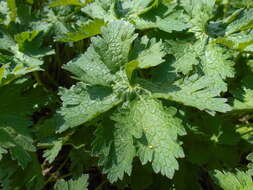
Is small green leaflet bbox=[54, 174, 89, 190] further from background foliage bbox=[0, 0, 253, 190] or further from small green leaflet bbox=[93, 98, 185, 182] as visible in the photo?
small green leaflet bbox=[93, 98, 185, 182]

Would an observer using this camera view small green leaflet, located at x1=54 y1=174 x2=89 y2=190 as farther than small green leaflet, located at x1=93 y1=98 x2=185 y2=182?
Yes

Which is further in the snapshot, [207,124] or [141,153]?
[207,124]

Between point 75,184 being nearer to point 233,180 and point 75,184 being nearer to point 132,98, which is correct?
point 132,98

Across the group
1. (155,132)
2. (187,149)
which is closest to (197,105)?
(155,132)

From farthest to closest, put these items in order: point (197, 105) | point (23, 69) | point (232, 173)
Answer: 1. point (23, 69)
2. point (232, 173)
3. point (197, 105)

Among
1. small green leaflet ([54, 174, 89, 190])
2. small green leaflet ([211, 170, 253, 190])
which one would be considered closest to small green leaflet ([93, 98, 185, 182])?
small green leaflet ([54, 174, 89, 190])

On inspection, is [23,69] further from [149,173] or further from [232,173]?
[232,173]

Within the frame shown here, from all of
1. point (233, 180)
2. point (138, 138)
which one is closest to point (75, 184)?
point (138, 138)

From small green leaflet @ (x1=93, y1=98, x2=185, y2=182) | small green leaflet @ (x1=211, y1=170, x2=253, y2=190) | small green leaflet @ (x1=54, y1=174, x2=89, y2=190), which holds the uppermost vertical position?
small green leaflet @ (x1=93, y1=98, x2=185, y2=182)

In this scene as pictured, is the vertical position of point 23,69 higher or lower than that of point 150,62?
lower
